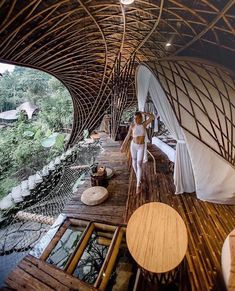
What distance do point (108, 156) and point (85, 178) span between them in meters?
1.42

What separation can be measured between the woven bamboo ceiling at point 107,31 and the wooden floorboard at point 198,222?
3.37 metres

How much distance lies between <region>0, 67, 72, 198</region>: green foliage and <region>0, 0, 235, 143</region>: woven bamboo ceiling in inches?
134

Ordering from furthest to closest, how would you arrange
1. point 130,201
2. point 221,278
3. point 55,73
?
point 55,73, point 130,201, point 221,278

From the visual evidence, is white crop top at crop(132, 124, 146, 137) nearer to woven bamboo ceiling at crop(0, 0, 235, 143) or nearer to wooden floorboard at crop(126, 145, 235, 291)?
wooden floorboard at crop(126, 145, 235, 291)

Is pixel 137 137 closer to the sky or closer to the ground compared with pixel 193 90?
closer to the ground

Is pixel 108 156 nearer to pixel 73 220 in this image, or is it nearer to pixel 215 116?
pixel 73 220

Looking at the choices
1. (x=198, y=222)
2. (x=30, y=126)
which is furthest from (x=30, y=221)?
(x=30, y=126)

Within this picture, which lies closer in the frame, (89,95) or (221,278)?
(221,278)

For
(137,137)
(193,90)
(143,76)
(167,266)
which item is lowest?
(167,266)

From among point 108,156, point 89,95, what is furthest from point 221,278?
point 89,95

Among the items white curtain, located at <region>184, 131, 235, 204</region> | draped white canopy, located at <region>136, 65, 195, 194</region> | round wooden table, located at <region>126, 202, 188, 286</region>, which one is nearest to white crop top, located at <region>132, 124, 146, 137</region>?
draped white canopy, located at <region>136, 65, 195, 194</region>

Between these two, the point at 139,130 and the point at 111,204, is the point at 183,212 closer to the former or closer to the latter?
the point at 111,204

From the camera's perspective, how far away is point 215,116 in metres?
2.98

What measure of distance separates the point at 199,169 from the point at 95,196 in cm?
189
